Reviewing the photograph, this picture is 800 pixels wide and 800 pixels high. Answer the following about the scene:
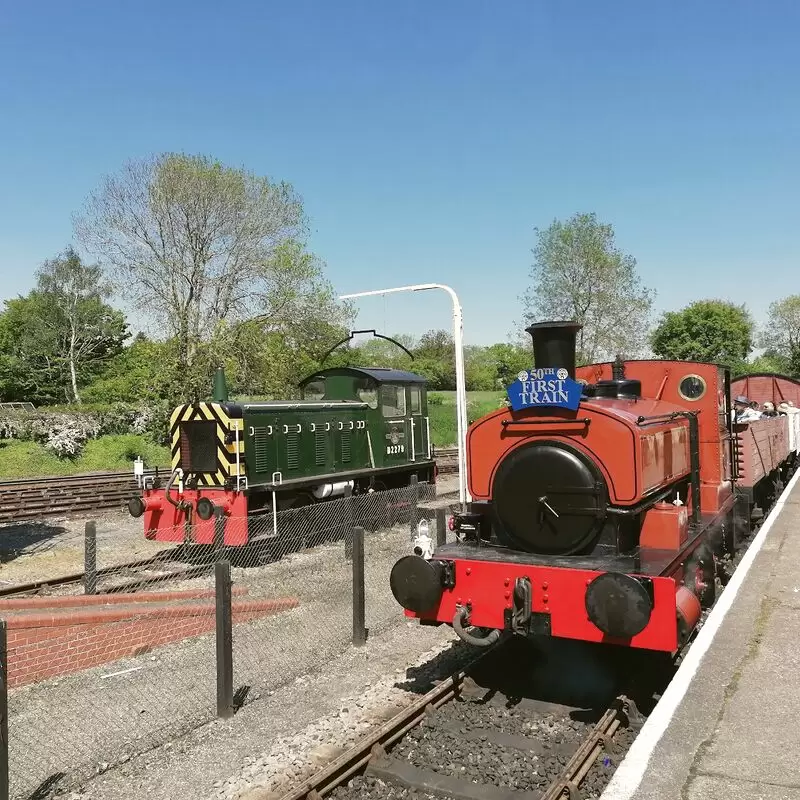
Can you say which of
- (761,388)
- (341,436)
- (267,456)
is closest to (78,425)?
(341,436)

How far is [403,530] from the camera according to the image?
14648 millimetres

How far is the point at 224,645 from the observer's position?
605cm

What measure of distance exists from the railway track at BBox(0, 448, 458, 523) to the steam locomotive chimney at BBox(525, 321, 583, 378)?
553 inches

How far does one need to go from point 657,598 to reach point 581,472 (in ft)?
3.67

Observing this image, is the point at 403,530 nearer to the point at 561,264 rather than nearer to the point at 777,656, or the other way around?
the point at 777,656

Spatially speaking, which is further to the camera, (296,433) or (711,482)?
(296,433)

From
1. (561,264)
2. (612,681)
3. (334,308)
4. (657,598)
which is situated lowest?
(612,681)

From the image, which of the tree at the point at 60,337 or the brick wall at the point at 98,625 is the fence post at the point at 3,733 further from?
the tree at the point at 60,337

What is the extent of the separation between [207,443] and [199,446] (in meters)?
0.21

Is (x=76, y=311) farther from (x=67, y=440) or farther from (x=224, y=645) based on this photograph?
(x=224, y=645)

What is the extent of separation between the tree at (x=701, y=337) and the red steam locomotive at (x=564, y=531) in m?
53.0

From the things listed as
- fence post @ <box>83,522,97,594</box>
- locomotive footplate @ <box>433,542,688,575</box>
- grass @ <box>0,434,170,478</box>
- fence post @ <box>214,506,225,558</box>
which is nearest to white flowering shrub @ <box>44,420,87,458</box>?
grass @ <box>0,434,170,478</box>

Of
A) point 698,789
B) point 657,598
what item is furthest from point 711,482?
point 698,789

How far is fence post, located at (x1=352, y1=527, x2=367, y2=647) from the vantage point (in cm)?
773
